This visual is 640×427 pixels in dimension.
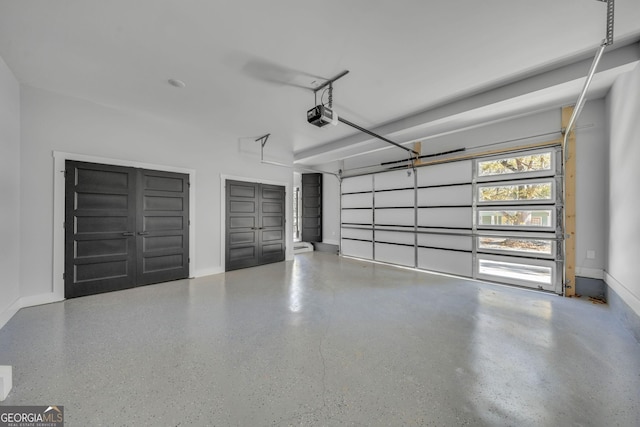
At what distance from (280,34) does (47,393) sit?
3.37 meters

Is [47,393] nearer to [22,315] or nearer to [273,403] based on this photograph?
[273,403]

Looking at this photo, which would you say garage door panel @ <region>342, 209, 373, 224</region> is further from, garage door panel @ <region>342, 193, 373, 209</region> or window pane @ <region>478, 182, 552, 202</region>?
window pane @ <region>478, 182, 552, 202</region>

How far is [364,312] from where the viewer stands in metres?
2.99

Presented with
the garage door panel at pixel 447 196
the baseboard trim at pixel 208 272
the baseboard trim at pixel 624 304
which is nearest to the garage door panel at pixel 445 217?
the garage door panel at pixel 447 196

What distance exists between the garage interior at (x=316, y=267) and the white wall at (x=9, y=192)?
1.7 inches

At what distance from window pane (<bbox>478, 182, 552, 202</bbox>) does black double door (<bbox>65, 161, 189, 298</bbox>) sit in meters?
5.74

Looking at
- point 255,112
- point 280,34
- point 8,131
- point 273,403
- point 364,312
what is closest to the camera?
point 273,403

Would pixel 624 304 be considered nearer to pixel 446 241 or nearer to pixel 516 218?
pixel 516 218

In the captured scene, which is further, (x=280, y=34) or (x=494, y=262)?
(x=494, y=262)

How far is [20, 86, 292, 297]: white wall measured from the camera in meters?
3.09

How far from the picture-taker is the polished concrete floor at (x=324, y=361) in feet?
4.83

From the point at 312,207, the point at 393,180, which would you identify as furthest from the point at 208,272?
the point at 393,180

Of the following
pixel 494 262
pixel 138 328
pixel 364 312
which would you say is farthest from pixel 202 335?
pixel 494 262

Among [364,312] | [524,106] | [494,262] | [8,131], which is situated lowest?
[364,312]
